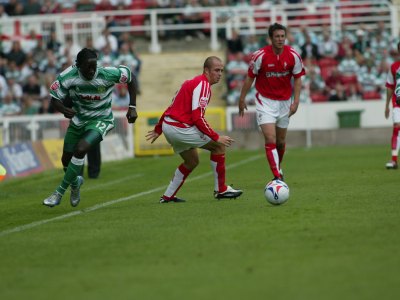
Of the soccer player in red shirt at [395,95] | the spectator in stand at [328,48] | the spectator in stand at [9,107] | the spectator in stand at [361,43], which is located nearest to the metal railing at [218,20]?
the spectator in stand at [361,43]

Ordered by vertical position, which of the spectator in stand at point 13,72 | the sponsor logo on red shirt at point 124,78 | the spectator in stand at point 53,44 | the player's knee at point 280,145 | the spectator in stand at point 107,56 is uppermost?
the sponsor logo on red shirt at point 124,78

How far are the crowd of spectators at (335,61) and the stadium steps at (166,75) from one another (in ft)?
3.54

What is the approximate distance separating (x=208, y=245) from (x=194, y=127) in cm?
404

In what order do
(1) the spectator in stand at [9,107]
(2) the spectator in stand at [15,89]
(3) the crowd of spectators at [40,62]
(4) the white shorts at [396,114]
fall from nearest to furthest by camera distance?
(4) the white shorts at [396,114], (1) the spectator in stand at [9,107], (3) the crowd of spectators at [40,62], (2) the spectator in stand at [15,89]

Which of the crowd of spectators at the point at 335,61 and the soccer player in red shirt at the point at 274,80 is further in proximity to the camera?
the crowd of spectators at the point at 335,61

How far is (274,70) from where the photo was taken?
1575 cm

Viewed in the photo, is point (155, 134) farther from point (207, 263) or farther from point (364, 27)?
point (364, 27)

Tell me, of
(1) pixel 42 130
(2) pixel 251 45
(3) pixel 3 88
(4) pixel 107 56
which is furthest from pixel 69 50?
(1) pixel 42 130

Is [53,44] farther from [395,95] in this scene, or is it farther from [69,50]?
[395,95]

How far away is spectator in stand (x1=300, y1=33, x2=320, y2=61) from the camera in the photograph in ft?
111

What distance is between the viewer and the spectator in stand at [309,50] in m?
33.8

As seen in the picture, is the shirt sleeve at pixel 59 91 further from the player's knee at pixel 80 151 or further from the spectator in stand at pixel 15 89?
the spectator in stand at pixel 15 89

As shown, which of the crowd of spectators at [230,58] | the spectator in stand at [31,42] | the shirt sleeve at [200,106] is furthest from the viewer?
the spectator in stand at [31,42]

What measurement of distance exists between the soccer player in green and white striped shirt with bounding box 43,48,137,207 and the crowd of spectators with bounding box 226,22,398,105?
59.7 feet
